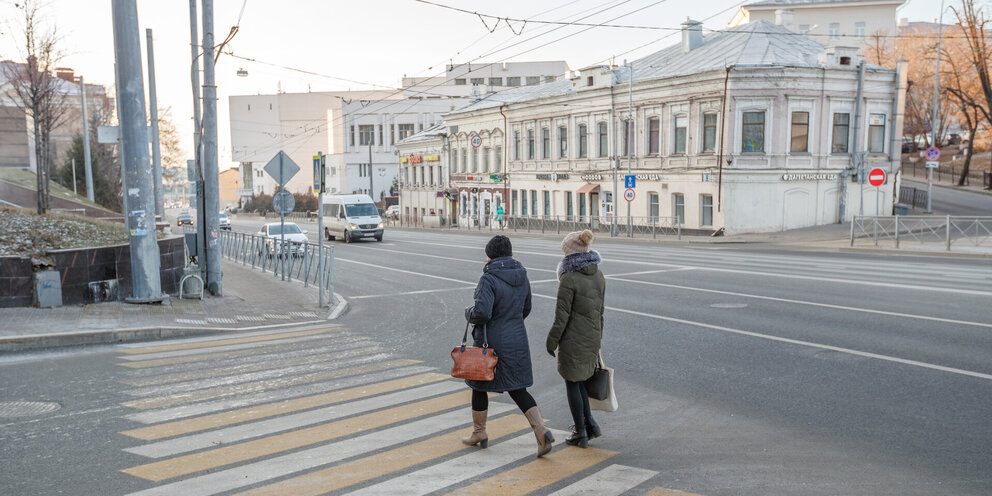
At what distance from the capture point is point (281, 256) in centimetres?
2047

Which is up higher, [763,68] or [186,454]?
[763,68]

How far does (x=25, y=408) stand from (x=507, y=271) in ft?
16.5

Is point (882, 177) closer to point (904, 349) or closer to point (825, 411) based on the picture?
point (904, 349)

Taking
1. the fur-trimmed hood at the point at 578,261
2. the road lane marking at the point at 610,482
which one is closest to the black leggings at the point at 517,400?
the road lane marking at the point at 610,482

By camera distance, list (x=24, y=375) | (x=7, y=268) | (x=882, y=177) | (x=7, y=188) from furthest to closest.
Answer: (x=7, y=188) < (x=882, y=177) < (x=7, y=268) < (x=24, y=375)

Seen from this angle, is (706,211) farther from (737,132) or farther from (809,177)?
(809,177)

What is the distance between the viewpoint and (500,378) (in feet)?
19.5

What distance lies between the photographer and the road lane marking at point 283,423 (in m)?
6.21

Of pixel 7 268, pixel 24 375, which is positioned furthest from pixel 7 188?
pixel 24 375

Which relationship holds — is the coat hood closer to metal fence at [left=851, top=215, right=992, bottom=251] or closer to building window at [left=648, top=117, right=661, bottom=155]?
metal fence at [left=851, top=215, right=992, bottom=251]

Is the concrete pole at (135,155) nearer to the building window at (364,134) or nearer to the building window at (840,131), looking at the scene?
the building window at (840,131)

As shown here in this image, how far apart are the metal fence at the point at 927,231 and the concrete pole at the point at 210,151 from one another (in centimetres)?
2218

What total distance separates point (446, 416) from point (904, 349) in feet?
20.8

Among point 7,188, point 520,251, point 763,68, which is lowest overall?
point 520,251
